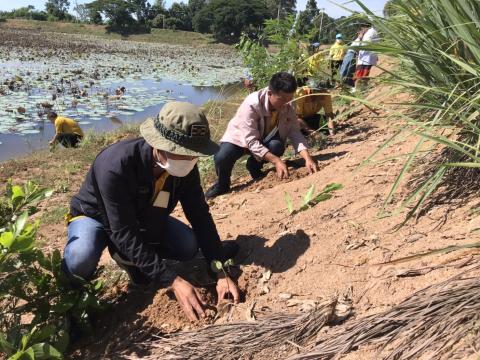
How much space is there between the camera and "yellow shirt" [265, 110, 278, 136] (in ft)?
12.8

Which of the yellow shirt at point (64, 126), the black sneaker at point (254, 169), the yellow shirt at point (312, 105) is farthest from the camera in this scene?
the yellow shirt at point (64, 126)

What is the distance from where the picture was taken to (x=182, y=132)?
6.27ft

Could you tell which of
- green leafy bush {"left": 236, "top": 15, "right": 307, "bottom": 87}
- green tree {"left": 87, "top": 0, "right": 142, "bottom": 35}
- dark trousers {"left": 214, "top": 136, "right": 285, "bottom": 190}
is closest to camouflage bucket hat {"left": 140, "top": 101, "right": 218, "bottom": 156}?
dark trousers {"left": 214, "top": 136, "right": 285, "bottom": 190}

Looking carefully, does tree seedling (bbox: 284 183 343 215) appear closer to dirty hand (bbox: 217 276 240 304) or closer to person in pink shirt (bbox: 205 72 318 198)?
dirty hand (bbox: 217 276 240 304)

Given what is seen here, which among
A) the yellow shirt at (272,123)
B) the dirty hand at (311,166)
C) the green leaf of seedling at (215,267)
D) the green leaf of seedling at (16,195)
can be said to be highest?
the yellow shirt at (272,123)

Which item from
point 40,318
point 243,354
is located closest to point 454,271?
point 243,354

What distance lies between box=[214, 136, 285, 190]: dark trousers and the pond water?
327 cm

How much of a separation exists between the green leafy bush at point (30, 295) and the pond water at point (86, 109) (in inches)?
212

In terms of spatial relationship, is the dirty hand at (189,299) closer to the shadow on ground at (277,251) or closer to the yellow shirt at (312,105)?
the shadow on ground at (277,251)

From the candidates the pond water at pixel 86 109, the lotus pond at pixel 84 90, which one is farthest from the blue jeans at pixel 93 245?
the pond water at pixel 86 109

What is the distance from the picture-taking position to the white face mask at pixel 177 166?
6.61 ft

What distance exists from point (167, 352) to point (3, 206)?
911mm

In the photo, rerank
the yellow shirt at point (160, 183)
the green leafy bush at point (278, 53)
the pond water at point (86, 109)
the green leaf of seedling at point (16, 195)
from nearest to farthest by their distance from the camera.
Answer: the green leaf of seedling at point (16, 195), the yellow shirt at point (160, 183), the green leafy bush at point (278, 53), the pond water at point (86, 109)

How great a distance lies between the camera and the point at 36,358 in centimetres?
155
